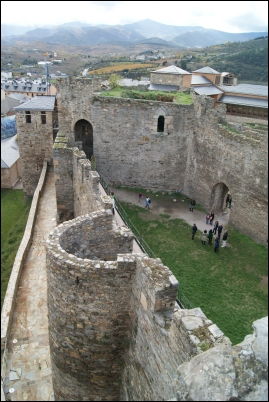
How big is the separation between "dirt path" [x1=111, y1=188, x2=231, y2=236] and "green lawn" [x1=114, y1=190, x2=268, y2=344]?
589mm

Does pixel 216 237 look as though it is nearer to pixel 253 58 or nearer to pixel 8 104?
pixel 253 58

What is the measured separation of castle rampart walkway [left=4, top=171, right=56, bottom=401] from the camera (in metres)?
7.36

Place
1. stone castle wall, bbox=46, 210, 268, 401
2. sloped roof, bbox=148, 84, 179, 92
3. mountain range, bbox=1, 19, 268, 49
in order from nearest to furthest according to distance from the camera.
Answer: stone castle wall, bbox=46, 210, 268, 401, sloped roof, bbox=148, 84, 179, 92, mountain range, bbox=1, 19, 268, 49

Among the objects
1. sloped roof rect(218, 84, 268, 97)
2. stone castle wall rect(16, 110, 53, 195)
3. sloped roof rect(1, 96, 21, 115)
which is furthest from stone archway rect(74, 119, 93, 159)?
sloped roof rect(1, 96, 21, 115)

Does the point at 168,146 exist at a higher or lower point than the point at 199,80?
lower

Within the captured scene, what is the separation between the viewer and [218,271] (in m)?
11.5

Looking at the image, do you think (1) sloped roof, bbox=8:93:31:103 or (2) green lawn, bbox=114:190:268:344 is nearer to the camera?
(2) green lawn, bbox=114:190:268:344

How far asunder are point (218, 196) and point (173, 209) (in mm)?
2166

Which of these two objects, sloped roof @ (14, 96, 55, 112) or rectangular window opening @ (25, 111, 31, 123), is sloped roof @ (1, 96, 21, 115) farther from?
rectangular window opening @ (25, 111, 31, 123)

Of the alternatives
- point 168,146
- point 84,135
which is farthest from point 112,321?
point 84,135

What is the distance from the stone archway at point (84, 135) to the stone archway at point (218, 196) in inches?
285

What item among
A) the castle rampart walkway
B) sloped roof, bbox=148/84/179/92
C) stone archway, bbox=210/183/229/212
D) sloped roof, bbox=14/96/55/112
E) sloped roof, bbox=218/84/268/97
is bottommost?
the castle rampart walkway

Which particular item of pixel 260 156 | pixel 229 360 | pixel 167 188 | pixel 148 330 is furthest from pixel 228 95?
pixel 229 360

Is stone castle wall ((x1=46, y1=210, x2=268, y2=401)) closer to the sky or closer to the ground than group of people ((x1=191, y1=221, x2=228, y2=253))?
closer to the sky
